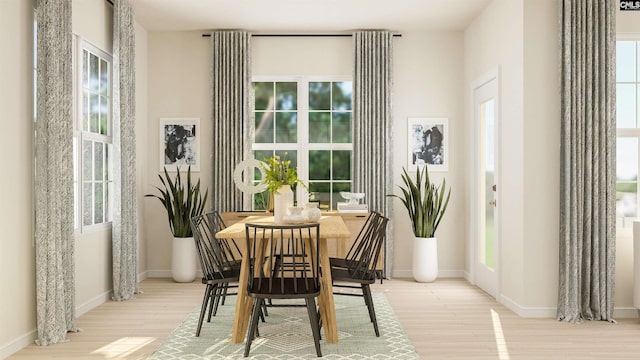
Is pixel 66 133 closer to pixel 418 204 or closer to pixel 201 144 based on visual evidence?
pixel 201 144

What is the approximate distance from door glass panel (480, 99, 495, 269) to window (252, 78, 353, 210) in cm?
170

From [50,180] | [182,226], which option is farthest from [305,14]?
[50,180]

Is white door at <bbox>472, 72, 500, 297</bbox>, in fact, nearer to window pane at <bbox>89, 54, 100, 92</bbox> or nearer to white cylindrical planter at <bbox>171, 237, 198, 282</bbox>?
white cylindrical planter at <bbox>171, 237, 198, 282</bbox>

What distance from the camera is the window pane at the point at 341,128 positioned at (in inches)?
286

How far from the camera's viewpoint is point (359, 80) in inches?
279

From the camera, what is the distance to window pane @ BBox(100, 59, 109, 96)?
5805 mm

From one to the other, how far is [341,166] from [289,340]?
3.32 meters

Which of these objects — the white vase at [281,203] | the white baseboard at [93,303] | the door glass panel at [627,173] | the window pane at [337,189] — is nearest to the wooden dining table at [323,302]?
the white vase at [281,203]

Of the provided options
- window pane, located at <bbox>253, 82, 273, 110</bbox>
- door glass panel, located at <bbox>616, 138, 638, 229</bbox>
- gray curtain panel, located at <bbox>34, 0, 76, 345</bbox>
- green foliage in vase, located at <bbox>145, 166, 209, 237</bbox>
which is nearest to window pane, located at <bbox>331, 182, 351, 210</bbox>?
window pane, located at <bbox>253, 82, 273, 110</bbox>

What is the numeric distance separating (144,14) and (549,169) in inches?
181

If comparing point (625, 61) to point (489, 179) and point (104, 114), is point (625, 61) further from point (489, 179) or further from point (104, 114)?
point (104, 114)

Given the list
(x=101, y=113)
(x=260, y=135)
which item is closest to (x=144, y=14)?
(x=101, y=113)

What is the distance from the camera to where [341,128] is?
726cm

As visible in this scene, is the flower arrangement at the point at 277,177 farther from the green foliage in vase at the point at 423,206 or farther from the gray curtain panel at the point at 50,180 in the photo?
the green foliage in vase at the point at 423,206
